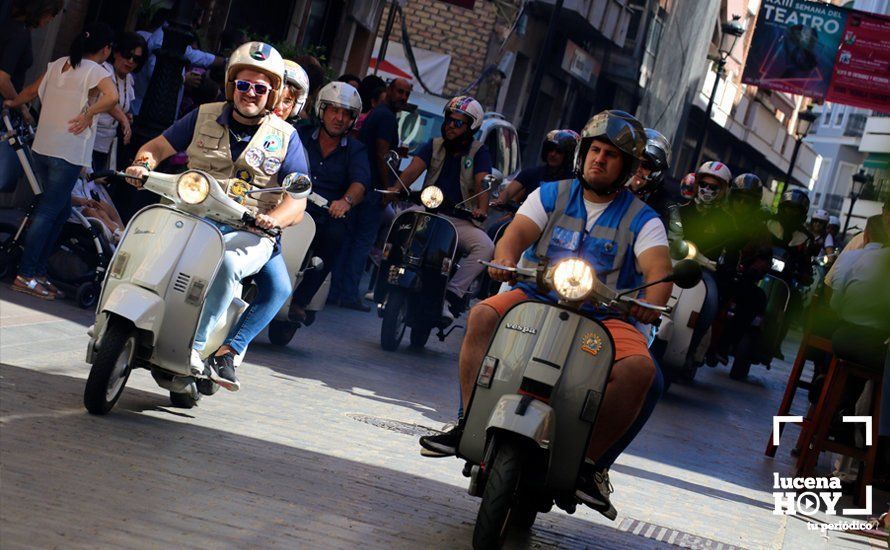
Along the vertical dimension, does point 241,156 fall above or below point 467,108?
below

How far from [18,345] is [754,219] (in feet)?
29.3

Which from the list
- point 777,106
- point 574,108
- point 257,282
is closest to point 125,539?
point 257,282

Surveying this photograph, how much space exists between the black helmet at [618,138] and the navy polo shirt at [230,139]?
187 centimetres

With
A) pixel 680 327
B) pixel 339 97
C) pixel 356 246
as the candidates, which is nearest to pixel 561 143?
pixel 680 327

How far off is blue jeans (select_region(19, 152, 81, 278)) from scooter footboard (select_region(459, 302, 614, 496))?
5381 mm

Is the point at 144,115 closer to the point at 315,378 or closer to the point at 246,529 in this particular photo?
the point at 315,378

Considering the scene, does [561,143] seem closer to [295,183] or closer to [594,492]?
[295,183]

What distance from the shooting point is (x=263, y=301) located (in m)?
8.04

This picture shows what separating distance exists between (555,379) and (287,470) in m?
1.35

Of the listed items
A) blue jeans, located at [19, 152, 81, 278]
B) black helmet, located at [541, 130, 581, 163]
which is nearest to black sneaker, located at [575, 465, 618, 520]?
blue jeans, located at [19, 152, 81, 278]

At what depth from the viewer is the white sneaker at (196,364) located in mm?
7215

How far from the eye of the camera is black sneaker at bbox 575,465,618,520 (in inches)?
239

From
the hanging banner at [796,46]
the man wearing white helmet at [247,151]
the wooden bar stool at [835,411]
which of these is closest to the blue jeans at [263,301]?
the man wearing white helmet at [247,151]

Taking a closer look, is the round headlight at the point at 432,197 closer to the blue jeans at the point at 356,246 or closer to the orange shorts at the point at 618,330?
the blue jeans at the point at 356,246
